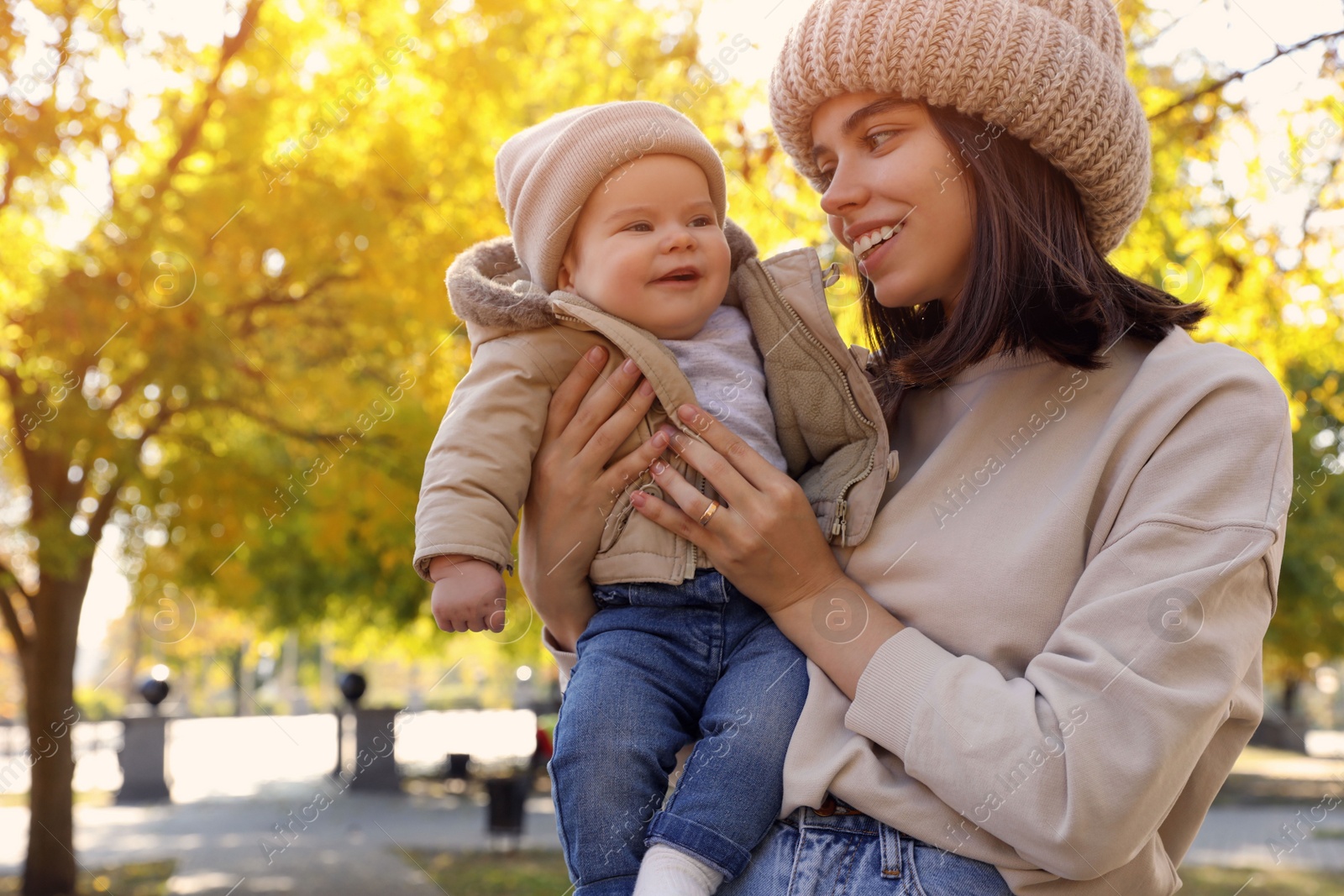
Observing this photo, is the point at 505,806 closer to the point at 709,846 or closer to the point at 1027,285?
the point at 709,846

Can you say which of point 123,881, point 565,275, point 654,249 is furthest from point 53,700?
point 654,249

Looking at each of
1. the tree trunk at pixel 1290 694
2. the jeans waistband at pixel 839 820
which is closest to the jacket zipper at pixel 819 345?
the jeans waistband at pixel 839 820

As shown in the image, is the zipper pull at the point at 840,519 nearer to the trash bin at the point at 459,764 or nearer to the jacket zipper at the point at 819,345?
the jacket zipper at the point at 819,345

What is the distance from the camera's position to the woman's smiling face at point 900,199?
199 centimetres

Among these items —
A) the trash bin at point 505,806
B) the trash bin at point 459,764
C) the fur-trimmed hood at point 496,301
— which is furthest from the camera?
the trash bin at point 459,764

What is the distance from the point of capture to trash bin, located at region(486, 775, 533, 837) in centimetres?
990

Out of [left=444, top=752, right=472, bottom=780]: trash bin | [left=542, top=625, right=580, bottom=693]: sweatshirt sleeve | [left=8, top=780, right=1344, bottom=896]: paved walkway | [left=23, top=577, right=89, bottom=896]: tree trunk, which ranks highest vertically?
[left=542, top=625, right=580, bottom=693]: sweatshirt sleeve

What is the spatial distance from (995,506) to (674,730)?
0.65 meters

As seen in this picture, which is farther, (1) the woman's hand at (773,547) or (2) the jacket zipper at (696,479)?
(2) the jacket zipper at (696,479)

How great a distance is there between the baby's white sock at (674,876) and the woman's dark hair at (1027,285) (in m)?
0.93

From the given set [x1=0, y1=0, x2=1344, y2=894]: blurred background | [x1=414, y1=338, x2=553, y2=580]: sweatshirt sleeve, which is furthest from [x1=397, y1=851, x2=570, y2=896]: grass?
[x1=414, y1=338, x2=553, y2=580]: sweatshirt sleeve

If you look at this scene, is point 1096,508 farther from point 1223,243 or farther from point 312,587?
point 312,587

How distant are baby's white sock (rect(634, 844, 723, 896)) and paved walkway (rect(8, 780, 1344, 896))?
707 cm

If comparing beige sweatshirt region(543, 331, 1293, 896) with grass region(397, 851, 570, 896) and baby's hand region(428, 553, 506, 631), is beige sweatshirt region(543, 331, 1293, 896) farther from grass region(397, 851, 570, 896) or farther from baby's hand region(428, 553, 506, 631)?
grass region(397, 851, 570, 896)
